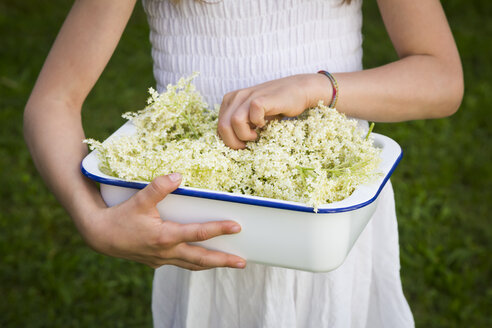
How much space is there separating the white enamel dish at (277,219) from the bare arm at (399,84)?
169mm

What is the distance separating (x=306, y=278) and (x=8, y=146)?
315 centimetres

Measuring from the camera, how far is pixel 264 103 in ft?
3.40

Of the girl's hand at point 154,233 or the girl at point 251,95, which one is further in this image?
the girl at point 251,95

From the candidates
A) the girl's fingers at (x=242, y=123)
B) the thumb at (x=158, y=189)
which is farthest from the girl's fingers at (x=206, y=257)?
the girl's fingers at (x=242, y=123)

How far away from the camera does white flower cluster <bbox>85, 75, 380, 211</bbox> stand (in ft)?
3.23

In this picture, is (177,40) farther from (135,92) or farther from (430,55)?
(135,92)

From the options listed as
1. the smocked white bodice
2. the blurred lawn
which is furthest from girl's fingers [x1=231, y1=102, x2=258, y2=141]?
the blurred lawn

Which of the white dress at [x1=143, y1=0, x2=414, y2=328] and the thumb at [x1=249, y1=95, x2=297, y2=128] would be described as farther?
the white dress at [x1=143, y1=0, x2=414, y2=328]

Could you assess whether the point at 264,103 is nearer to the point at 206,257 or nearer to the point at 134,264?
the point at 206,257

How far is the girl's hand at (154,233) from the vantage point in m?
0.99

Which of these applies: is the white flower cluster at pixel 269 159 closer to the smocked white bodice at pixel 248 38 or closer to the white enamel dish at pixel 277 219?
the white enamel dish at pixel 277 219

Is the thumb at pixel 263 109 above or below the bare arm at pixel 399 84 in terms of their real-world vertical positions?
below

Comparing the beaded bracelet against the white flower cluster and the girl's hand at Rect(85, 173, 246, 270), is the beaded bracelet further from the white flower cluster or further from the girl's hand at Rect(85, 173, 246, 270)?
the girl's hand at Rect(85, 173, 246, 270)

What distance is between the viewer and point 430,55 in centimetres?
126
